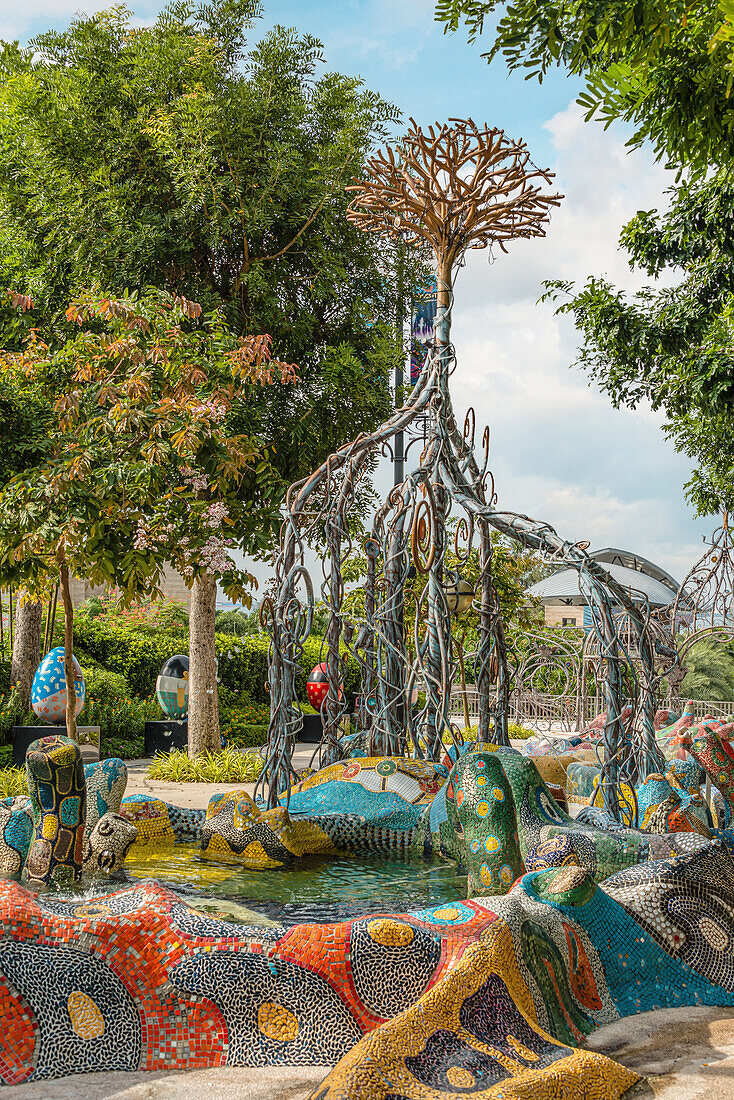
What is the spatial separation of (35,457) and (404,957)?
20.5 feet

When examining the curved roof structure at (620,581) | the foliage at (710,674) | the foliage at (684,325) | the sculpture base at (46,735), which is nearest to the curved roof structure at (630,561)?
A: the curved roof structure at (620,581)

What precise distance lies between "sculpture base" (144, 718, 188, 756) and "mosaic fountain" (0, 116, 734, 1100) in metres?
6.59

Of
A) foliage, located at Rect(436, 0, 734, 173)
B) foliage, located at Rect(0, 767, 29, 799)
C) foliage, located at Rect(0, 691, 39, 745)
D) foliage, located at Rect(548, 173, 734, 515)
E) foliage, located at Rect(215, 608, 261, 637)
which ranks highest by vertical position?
foliage, located at Rect(548, 173, 734, 515)

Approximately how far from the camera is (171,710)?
43.8 ft

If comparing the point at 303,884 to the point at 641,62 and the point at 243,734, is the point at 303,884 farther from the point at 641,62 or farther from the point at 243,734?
the point at 243,734

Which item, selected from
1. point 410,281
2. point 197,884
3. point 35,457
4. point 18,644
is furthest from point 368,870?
point 410,281

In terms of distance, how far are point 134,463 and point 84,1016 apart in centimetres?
541

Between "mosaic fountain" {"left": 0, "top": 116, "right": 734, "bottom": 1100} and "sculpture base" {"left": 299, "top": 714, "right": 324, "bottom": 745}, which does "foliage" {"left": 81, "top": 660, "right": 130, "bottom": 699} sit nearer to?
"sculpture base" {"left": 299, "top": 714, "right": 324, "bottom": 745}

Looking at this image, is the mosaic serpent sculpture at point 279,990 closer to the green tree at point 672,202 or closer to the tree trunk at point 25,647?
the green tree at point 672,202

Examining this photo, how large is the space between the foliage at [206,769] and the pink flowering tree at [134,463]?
2384mm

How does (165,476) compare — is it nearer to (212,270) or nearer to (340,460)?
(340,460)

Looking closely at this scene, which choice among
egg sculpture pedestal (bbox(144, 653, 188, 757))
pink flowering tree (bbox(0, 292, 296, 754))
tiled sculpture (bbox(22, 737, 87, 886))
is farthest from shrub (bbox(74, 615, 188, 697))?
tiled sculpture (bbox(22, 737, 87, 886))

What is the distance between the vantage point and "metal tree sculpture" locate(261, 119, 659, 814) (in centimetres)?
536

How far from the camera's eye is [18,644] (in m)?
12.0
